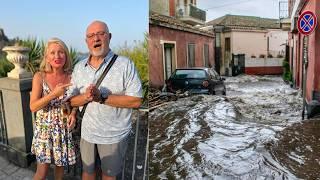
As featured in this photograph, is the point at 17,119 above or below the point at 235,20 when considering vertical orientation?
below

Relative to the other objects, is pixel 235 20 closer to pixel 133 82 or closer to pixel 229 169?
pixel 133 82

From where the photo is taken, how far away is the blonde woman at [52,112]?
1.45 metres

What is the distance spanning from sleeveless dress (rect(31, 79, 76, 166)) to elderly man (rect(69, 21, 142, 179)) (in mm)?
294

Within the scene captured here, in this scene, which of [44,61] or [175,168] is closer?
[44,61]

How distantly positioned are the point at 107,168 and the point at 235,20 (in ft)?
2.80

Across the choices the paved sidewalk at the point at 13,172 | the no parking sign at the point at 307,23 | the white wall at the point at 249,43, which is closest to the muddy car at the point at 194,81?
the white wall at the point at 249,43

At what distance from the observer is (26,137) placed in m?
2.57

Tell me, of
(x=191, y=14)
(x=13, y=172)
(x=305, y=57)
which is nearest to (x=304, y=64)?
(x=305, y=57)

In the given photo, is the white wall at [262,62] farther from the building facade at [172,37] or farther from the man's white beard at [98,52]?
the man's white beard at [98,52]

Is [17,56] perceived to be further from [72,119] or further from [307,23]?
[307,23]

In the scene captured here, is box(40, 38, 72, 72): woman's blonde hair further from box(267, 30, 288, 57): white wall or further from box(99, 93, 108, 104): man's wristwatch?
box(267, 30, 288, 57): white wall

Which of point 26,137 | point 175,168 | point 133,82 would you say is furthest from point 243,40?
point 26,137

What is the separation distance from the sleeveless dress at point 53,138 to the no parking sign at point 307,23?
1277 mm

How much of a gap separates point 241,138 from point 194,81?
44 cm
